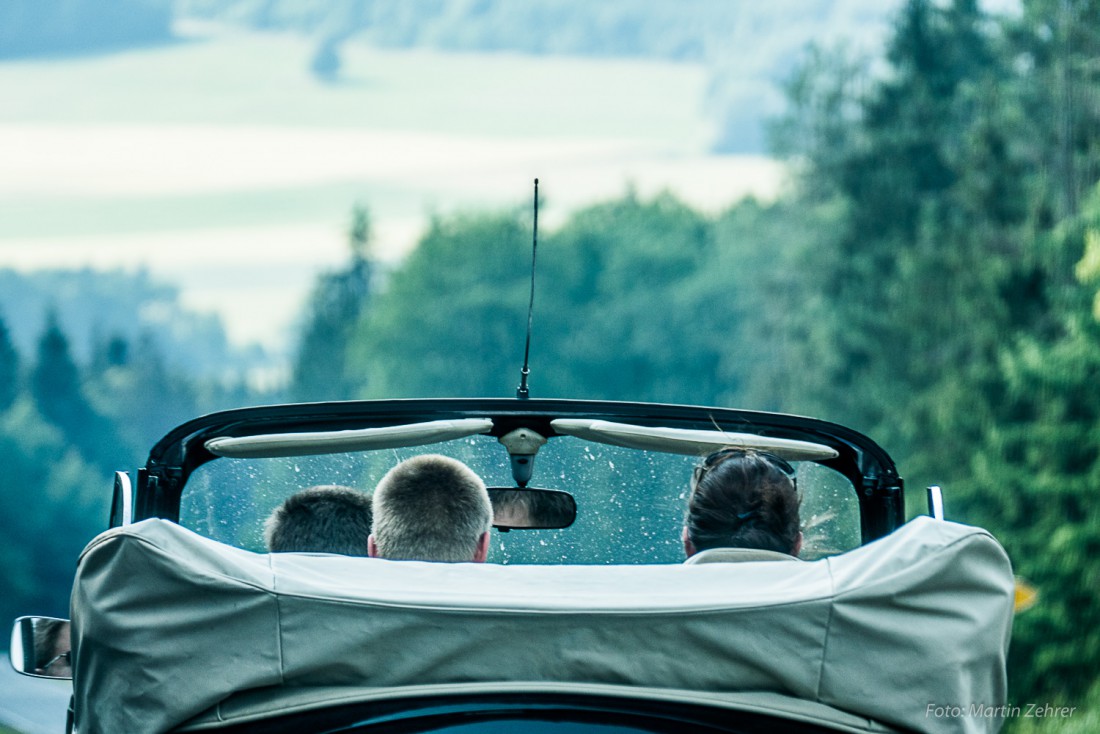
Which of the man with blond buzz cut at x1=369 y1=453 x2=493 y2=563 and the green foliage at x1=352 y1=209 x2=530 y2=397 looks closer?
the man with blond buzz cut at x1=369 y1=453 x2=493 y2=563

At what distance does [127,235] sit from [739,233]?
43.2 metres

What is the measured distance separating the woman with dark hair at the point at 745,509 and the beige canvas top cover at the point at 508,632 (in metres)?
1.23

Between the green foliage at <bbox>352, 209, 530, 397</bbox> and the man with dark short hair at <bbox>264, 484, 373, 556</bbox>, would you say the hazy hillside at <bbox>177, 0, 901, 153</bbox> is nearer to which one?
the green foliage at <bbox>352, 209, 530, 397</bbox>

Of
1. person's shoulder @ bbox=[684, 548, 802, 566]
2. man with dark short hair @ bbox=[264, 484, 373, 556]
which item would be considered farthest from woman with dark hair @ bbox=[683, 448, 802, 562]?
man with dark short hair @ bbox=[264, 484, 373, 556]

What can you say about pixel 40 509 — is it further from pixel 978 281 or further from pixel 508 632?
pixel 508 632

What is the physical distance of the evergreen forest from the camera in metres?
28.6

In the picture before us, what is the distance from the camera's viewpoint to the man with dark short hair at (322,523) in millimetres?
3908

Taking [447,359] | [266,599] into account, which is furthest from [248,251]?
[266,599]

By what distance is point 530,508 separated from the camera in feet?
15.4

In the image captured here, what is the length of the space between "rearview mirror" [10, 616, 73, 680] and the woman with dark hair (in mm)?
1482

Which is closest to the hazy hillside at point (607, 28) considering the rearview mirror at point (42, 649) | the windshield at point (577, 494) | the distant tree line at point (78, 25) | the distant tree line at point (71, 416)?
the distant tree line at point (78, 25)

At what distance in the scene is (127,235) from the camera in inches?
3593

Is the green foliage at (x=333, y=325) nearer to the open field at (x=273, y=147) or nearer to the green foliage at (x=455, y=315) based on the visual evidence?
the open field at (x=273, y=147)

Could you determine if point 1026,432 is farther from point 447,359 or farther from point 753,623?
point 447,359
